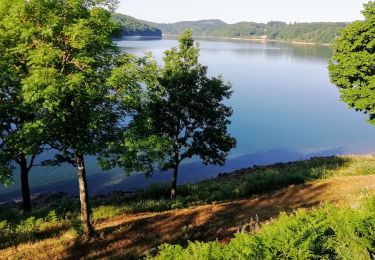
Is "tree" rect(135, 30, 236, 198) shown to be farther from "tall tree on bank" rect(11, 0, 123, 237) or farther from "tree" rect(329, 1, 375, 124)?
"tree" rect(329, 1, 375, 124)

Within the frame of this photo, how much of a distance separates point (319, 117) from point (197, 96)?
193ft

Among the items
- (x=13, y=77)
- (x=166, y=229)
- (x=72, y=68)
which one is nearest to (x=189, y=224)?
(x=166, y=229)

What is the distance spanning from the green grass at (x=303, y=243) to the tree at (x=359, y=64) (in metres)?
26.3

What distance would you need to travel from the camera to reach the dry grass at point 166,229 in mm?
15094

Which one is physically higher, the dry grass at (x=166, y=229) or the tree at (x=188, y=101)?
the tree at (x=188, y=101)

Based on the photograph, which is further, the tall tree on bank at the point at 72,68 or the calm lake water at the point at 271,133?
the calm lake water at the point at 271,133

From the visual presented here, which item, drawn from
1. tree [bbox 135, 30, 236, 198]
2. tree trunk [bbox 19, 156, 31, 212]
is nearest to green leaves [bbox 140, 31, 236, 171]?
tree [bbox 135, 30, 236, 198]

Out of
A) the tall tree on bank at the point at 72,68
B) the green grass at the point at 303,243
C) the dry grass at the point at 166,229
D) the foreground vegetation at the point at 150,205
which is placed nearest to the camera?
the green grass at the point at 303,243

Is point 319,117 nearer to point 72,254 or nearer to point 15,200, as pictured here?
point 15,200

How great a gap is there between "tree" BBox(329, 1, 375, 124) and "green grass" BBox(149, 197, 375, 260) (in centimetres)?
2625

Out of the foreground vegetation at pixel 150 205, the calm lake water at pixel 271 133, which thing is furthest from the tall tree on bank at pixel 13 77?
the calm lake water at pixel 271 133

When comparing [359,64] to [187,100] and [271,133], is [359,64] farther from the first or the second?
[271,133]

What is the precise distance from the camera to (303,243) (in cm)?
725

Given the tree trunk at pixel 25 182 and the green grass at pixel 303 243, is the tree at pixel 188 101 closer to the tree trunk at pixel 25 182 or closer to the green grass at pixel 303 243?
the tree trunk at pixel 25 182
